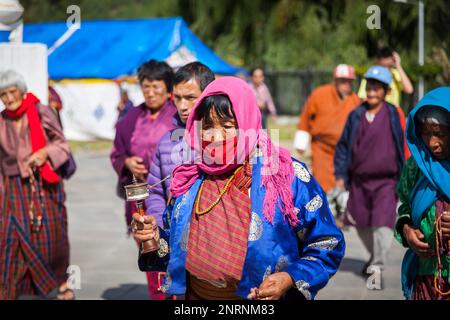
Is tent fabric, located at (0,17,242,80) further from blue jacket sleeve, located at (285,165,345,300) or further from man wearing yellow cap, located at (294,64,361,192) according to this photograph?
blue jacket sleeve, located at (285,165,345,300)

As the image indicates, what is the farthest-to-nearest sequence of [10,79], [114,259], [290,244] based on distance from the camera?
1. [114,259]
2. [10,79]
3. [290,244]

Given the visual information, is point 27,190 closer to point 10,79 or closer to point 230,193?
point 10,79

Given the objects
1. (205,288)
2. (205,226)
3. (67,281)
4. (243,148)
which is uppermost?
(243,148)

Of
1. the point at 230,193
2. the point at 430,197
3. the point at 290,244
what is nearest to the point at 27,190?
the point at 430,197

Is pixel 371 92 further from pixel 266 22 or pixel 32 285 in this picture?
pixel 266 22

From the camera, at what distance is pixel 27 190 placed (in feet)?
21.0

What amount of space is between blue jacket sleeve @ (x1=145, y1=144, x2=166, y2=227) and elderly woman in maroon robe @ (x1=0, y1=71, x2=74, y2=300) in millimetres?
1667

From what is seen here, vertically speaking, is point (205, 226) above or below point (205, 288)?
above

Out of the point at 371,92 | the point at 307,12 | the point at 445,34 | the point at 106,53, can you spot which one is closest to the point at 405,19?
the point at 445,34

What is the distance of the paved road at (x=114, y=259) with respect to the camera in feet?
22.2

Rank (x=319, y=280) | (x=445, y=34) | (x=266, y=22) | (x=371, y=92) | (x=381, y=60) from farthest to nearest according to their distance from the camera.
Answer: (x=266, y=22) < (x=445, y=34) < (x=381, y=60) < (x=371, y=92) < (x=319, y=280)

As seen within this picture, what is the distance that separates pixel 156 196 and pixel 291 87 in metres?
26.3

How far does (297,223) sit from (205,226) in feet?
1.09

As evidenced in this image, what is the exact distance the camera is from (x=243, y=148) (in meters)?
3.14
